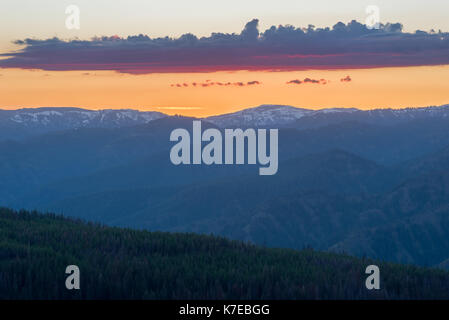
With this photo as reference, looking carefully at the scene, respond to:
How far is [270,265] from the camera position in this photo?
241 ft

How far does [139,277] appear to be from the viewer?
61719mm

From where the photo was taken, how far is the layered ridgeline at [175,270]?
189 feet

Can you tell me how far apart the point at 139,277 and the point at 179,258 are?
14.0 m

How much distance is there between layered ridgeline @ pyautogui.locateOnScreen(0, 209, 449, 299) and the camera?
57656 millimetres

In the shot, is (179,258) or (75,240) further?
(75,240)

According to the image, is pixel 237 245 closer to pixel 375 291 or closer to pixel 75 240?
pixel 75 240

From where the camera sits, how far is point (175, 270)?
65812mm
